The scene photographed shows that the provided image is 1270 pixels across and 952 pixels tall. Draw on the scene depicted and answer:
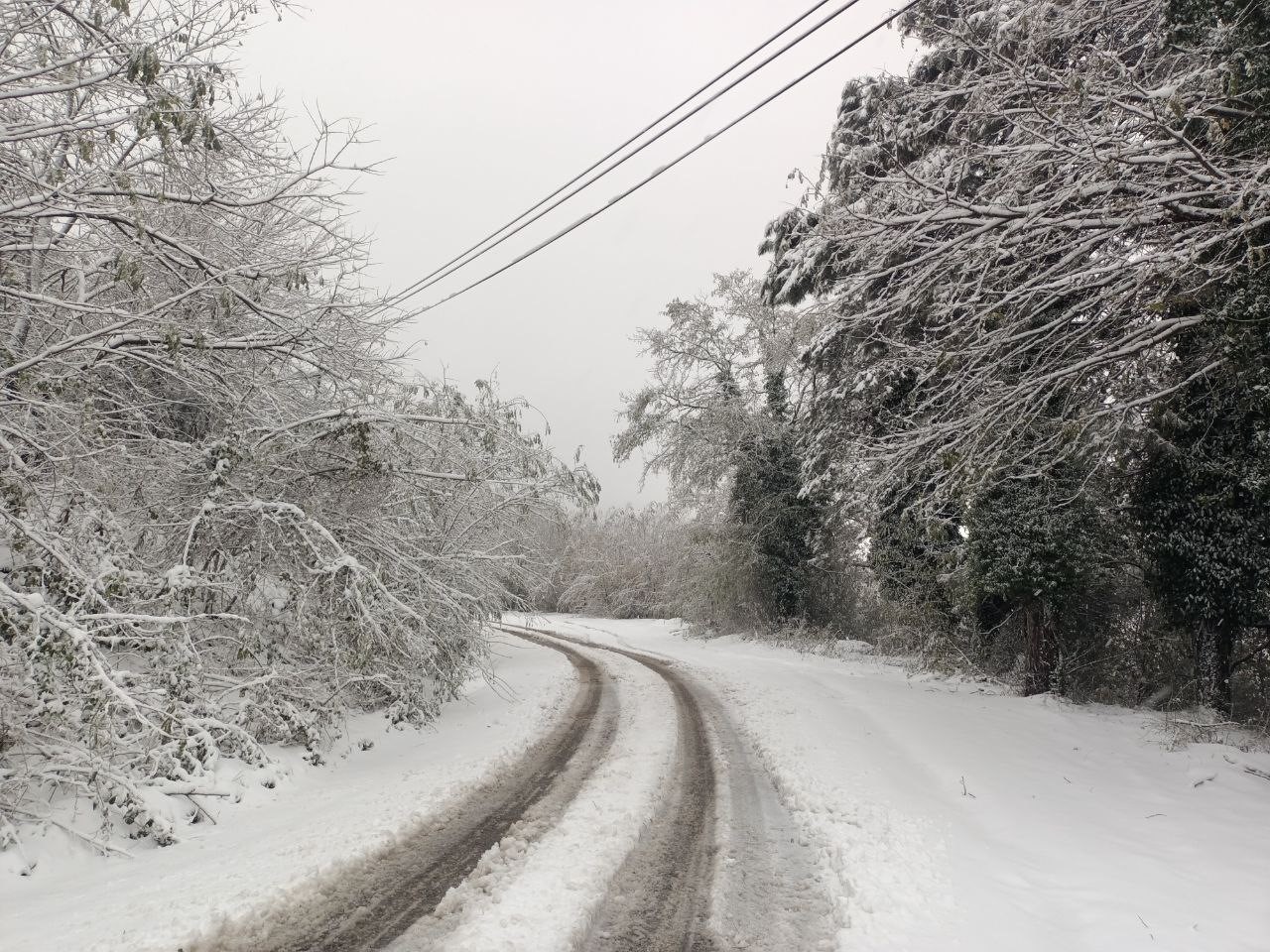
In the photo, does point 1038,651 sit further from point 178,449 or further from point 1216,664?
point 178,449

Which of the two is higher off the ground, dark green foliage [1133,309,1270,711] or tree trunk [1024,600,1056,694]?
dark green foliage [1133,309,1270,711]

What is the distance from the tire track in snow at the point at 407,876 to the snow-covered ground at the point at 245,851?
0.17 meters

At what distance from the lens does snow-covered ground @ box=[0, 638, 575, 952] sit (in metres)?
3.71

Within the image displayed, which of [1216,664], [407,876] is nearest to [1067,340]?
[1216,664]

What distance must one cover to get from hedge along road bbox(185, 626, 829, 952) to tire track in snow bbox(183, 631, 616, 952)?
0.01 m

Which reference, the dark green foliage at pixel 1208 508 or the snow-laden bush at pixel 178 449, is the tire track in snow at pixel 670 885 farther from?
the dark green foliage at pixel 1208 508

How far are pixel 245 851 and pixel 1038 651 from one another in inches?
426

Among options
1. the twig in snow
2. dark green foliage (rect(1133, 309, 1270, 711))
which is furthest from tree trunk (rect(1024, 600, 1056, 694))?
the twig in snow

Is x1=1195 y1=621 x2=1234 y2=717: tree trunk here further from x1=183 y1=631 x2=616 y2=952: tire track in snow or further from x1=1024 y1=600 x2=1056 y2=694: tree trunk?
x1=183 y1=631 x2=616 y2=952: tire track in snow

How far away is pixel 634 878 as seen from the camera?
14.4 feet

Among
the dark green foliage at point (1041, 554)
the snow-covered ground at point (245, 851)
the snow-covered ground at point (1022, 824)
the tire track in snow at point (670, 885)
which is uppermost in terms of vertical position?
the dark green foliage at point (1041, 554)

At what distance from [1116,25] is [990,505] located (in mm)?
6224

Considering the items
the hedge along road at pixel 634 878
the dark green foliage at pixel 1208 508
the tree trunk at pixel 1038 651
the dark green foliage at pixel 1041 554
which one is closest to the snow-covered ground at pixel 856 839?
the hedge along road at pixel 634 878

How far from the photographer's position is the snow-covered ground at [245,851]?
3705 mm
